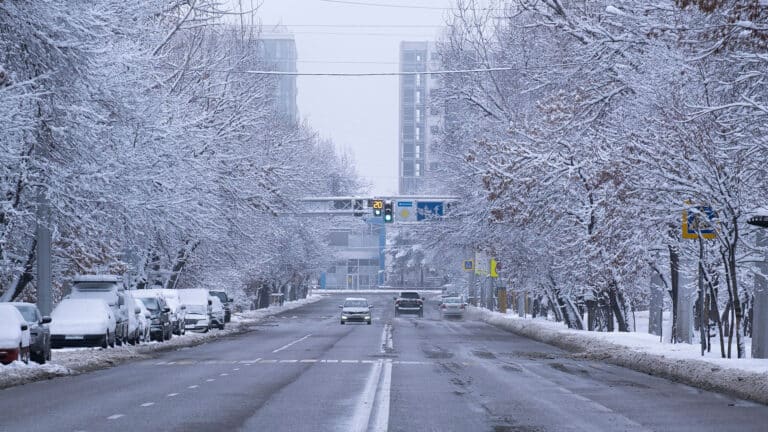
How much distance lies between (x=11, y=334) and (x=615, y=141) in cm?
1462

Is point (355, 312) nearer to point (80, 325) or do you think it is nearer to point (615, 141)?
point (80, 325)

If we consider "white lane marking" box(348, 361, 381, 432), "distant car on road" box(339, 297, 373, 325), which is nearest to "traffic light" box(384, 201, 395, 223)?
"distant car on road" box(339, 297, 373, 325)

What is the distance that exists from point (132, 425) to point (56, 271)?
2681cm

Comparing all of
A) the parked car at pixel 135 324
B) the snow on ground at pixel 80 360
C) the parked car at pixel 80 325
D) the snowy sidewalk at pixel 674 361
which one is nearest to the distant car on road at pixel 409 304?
the snow on ground at pixel 80 360

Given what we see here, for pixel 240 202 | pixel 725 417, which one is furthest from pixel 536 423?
pixel 240 202

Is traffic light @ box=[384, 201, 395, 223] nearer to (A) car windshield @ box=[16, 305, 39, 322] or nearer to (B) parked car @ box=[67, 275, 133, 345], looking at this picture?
(B) parked car @ box=[67, 275, 133, 345]

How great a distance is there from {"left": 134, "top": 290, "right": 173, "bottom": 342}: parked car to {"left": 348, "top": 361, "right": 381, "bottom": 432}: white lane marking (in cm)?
1978

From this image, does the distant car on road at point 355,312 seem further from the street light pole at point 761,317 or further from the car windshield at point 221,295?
the street light pole at point 761,317

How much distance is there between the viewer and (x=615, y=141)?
97.6 feet

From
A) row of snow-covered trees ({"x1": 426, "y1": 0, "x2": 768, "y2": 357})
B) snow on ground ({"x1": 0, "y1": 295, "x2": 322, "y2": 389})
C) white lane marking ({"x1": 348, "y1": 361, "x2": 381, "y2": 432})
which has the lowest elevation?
white lane marking ({"x1": 348, "y1": 361, "x2": 381, "y2": 432})

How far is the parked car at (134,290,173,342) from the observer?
44.2 metres

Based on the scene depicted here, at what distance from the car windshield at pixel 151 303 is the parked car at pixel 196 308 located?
28.9 feet

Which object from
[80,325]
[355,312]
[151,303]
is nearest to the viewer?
[80,325]

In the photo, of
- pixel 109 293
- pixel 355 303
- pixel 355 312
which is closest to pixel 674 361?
pixel 109 293
